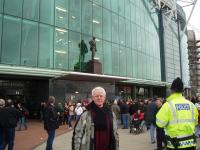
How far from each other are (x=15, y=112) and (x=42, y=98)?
15144mm

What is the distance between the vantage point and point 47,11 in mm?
23812

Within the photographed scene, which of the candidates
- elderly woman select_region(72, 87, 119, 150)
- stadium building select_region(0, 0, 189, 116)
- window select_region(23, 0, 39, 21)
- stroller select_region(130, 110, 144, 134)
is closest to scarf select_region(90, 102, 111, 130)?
elderly woman select_region(72, 87, 119, 150)

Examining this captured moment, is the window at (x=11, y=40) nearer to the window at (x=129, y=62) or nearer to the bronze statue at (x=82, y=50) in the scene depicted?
the bronze statue at (x=82, y=50)

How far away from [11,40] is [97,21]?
1115cm

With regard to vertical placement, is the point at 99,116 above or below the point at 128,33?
below

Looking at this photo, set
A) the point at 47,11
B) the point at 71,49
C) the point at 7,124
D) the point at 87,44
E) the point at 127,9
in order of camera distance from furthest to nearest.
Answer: the point at 127,9
the point at 87,44
the point at 71,49
the point at 47,11
the point at 7,124

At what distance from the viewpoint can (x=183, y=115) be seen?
453 centimetres

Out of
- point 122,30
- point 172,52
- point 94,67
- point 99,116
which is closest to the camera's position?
point 99,116

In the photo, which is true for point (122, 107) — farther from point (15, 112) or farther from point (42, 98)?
point (15, 112)

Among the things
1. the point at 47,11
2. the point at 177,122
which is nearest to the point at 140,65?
the point at 47,11

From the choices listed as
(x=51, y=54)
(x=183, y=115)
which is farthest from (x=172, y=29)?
(x=183, y=115)

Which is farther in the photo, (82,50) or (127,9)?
(127,9)

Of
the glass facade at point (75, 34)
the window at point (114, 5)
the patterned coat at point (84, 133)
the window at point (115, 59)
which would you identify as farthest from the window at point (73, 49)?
the patterned coat at point (84, 133)

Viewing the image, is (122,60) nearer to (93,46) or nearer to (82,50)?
(93,46)
